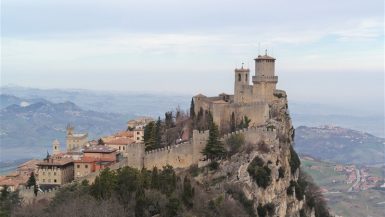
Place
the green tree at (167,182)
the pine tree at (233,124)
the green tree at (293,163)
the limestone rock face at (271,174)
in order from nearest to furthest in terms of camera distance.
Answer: the green tree at (167,182) < the limestone rock face at (271,174) < the pine tree at (233,124) < the green tree at (293,163)

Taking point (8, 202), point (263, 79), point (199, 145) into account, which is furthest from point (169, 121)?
point (8, 202)

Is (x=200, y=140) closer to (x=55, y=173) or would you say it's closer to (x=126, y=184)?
(x=126, y=184)

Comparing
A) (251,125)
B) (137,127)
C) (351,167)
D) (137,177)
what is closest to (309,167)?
(351,167)

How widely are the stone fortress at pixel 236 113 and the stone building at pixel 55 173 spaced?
538 centimetres

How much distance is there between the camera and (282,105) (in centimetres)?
5484

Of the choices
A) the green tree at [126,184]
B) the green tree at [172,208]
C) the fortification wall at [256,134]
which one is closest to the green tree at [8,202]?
the green tree at [126,184]

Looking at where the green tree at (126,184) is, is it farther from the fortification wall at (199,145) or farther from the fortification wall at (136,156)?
the fortification wall at (199,145)

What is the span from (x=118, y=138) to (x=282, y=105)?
56.6ft

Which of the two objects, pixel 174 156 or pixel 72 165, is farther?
pixel 72 165

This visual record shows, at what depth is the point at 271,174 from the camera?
48344 millimetres

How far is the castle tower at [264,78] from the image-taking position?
5419 centimetres

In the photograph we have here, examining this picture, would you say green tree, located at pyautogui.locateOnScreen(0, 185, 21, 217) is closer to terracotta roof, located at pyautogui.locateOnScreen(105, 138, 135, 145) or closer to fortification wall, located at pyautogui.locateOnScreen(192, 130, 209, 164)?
terracotta roof, located at pyautogui.locateOnScreen(105, 138, 135, 145)

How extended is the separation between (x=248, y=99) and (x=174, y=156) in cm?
1000

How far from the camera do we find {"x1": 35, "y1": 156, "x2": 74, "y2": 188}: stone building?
167ft
